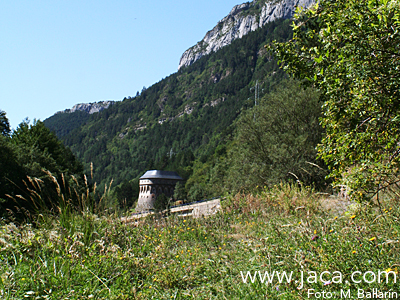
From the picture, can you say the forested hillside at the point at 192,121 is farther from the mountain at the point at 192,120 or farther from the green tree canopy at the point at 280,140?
the green tree canopy at the point at 280,140

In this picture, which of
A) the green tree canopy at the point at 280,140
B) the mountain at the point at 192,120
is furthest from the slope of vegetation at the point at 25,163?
the mountain at the point at 192,120

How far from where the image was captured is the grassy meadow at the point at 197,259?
3264 millimetres

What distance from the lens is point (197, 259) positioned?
4.82m

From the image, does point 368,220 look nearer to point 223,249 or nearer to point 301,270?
point 301,270

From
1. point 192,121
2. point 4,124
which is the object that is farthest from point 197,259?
point 192,121

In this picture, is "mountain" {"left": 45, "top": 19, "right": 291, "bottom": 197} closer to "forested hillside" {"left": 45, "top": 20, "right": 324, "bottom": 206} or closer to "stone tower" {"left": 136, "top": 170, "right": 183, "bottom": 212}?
"forested hillside" {"left": 45, "top": 20, "right": 324, "bottom": 206}

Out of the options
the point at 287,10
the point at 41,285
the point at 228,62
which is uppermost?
the point at 287,10

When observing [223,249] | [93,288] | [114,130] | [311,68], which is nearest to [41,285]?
[93,288]

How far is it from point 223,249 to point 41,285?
2920 millimetres

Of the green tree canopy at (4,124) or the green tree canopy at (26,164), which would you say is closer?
the green tree canopy at (26,164)

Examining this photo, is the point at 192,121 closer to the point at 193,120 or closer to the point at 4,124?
the point at 193,120

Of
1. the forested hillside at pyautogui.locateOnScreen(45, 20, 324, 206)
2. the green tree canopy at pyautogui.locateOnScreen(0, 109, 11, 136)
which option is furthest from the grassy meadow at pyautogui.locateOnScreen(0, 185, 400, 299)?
the forested hillside at pyautogui.locateOnScreen(45, 20, 324, 206)

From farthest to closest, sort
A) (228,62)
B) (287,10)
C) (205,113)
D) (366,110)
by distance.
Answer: (287,10)
(228,62)
(205,113)
(366,110)

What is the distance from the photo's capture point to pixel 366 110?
388 centimetres
